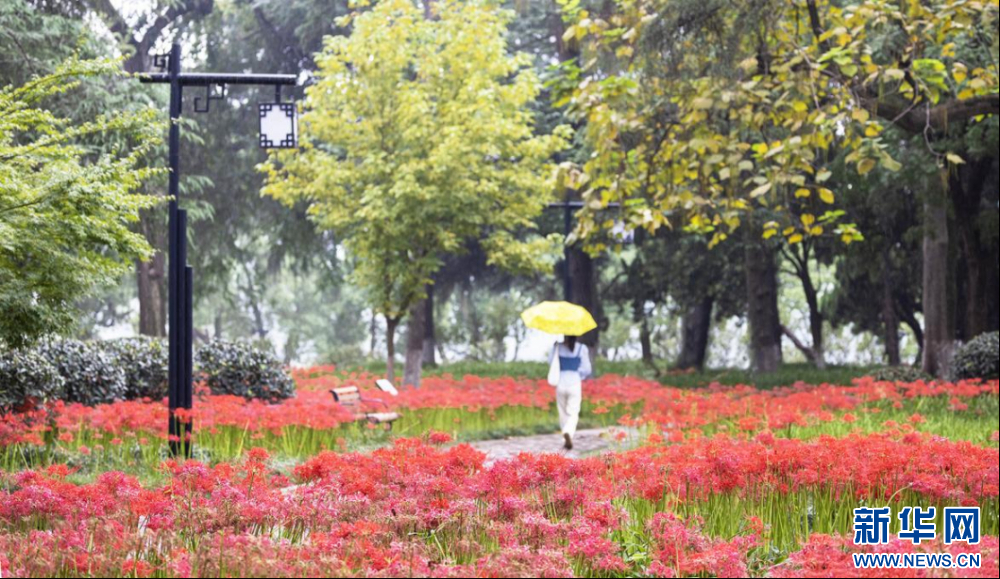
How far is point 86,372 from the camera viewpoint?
14453 mm

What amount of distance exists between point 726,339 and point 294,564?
43.4m

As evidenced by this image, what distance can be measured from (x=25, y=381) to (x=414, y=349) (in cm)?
1108

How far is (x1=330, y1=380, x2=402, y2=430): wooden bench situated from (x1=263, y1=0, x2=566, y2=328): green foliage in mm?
4408

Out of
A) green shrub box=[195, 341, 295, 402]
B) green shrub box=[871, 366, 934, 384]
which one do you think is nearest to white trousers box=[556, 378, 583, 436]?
green shrub box=[195, 341, 295, 402]

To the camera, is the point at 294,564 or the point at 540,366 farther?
the point at 540,366

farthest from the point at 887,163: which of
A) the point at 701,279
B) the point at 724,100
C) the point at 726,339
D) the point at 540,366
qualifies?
the point at 726,339

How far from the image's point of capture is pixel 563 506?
6113 mm

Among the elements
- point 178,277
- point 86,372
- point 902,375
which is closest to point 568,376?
point 178,277

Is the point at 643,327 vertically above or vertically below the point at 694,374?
above

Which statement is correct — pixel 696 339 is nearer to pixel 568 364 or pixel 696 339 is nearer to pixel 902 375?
pixel 902 375

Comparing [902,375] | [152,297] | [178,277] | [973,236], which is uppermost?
[973,236]

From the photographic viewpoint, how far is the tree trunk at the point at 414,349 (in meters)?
21.4

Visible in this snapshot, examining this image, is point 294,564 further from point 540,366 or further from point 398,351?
point 398,351

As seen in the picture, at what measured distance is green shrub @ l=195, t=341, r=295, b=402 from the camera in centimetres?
1719
